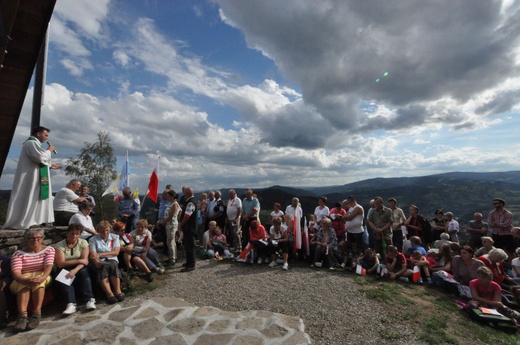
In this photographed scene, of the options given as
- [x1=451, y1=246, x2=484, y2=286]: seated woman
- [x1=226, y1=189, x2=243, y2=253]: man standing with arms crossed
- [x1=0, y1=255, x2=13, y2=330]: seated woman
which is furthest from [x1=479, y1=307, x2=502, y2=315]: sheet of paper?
[x1=0, y1=255, x2=13, y2=330]: seated woman

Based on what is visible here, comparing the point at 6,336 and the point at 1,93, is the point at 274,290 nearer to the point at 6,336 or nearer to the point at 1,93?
the point at 6,336

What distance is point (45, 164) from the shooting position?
598cm

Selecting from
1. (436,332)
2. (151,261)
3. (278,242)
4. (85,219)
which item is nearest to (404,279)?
(436,332)

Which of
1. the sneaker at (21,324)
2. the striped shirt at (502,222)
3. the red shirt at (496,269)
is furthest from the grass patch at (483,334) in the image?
the sneaker at (21,324)

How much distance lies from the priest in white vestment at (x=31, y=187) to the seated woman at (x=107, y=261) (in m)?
1.35

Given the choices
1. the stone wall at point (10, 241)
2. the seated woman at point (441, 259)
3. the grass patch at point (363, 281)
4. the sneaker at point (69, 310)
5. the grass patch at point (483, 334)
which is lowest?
the grass patch at point (483, 334)

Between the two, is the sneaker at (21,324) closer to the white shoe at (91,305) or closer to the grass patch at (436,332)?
the white shoe at (91,305)

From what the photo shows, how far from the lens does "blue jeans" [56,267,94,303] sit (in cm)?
489

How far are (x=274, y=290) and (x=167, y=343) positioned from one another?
266cm

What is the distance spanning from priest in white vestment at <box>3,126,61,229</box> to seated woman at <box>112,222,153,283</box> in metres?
1.51

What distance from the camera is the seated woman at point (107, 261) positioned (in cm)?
528

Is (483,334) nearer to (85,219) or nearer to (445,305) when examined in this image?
(445,305)

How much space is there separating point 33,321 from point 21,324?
15 centimetres

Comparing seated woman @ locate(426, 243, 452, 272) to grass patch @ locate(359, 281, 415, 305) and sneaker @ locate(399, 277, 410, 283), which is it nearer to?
sneaker @ locate(399, 277, 410, 283)
